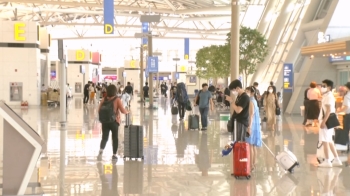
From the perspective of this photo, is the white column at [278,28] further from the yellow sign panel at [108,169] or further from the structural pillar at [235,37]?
the yellow sign panel at [108,169]

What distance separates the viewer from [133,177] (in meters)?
10.8

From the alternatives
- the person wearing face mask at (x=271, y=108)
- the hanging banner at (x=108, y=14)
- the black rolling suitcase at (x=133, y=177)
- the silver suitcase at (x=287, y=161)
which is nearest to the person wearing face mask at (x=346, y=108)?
the silver suitcase at (x=287, y=161)

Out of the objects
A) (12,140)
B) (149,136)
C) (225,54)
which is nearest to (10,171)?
(12,140)

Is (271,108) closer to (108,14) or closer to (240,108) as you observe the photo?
(108,14)

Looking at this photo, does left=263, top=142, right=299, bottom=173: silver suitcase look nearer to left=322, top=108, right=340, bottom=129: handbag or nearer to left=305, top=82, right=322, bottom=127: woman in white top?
left=322, top=108, right=340, bottom=129: handbag

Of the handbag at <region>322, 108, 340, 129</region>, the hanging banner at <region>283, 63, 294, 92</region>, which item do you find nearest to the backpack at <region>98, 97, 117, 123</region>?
the handbag at <region>322, 108, 340, 129</region>

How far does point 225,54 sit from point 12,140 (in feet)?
96.0

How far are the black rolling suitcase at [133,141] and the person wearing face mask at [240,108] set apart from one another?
257 cm

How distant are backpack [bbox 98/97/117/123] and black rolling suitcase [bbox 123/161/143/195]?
977 millimetres

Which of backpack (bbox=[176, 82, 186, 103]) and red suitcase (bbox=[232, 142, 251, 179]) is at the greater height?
backpack (bbox=[176, 82, 186, 103])

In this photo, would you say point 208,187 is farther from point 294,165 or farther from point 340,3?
point 340,3

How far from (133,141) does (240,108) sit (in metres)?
3.11

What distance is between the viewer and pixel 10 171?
711 cm

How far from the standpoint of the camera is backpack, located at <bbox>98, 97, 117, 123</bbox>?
42.3 ft
